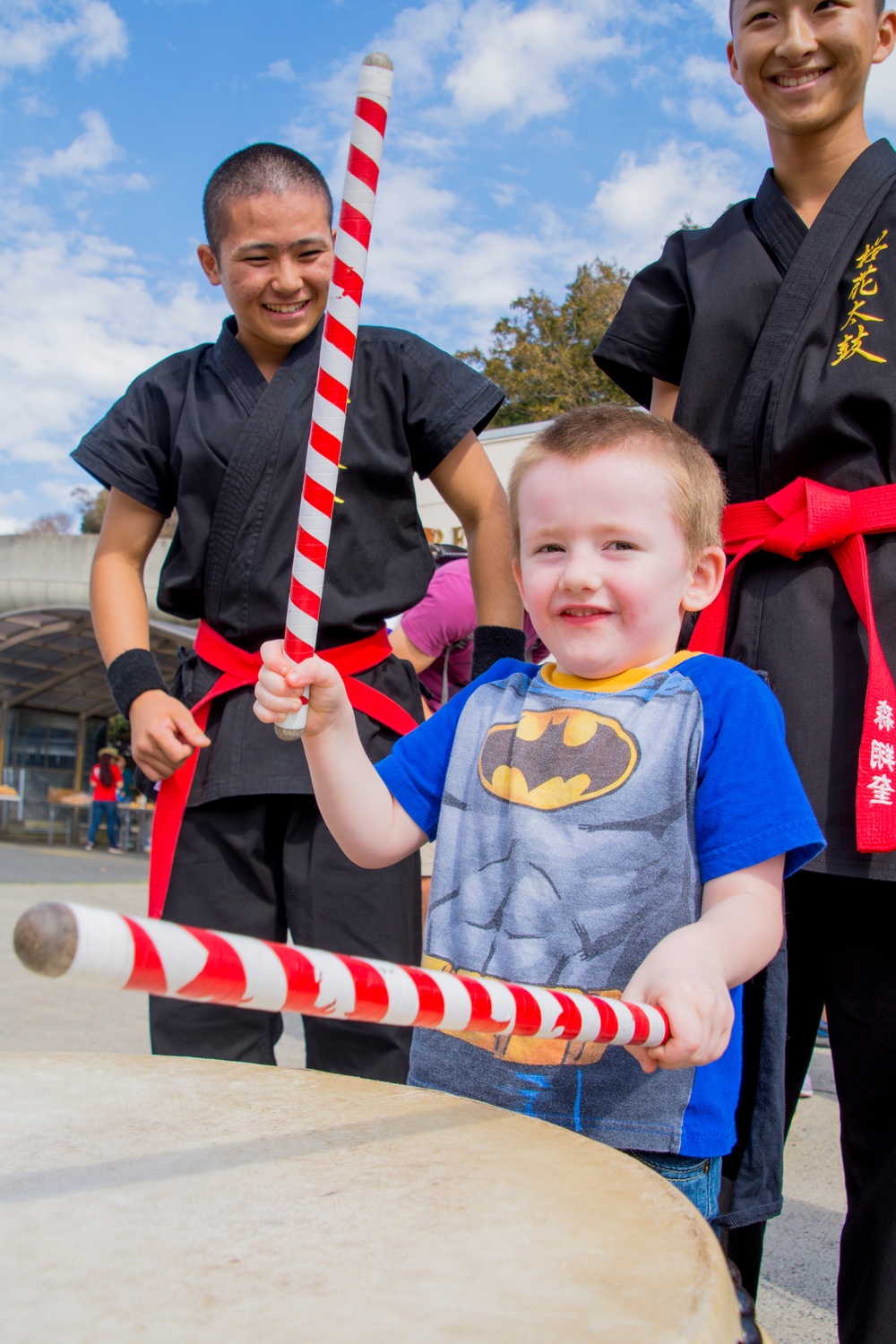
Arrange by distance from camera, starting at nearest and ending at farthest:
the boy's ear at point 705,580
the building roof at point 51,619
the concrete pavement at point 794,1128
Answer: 1. the boy's ear at point 705,580
2. the concrete pavement at point 794,1128
3. the building roof at point 51,619

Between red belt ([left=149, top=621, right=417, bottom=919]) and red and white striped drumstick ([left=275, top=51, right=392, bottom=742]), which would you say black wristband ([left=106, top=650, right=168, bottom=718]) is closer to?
red belt ([left=149, top=621, right=417, bottom=919])

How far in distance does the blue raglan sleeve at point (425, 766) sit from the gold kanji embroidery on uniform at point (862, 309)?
2.04 ft

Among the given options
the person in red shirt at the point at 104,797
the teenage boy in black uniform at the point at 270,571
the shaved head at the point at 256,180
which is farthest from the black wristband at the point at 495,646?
the person in red shirt at the point at 104,797

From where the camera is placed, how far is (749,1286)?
4.95 ft

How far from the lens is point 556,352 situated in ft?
69.4

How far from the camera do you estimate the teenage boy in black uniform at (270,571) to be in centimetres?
183

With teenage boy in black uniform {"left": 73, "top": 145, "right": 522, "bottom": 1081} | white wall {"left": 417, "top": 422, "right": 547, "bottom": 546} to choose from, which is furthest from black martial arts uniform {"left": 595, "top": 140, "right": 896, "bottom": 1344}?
white wall {"left": 417, "top": 422, "right": 547, "bottom": 546}

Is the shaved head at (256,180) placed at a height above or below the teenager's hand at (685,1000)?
above

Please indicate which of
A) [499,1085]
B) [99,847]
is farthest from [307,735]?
[99,847]

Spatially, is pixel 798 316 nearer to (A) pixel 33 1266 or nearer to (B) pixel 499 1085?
(B) pixel 499 1085

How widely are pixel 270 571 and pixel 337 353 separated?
0.63 metres

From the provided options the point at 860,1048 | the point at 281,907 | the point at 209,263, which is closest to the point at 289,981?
the point at 860,1048

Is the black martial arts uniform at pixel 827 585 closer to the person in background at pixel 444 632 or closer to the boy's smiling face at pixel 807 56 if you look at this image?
the boy's smiling face at pixel 807 56

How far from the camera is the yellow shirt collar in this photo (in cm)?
132
